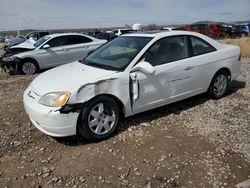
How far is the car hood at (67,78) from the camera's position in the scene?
12.0 feet

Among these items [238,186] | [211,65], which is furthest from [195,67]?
[238,186]

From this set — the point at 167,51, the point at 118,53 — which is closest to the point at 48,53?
the point at 118,53

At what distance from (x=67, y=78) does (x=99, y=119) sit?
81cm

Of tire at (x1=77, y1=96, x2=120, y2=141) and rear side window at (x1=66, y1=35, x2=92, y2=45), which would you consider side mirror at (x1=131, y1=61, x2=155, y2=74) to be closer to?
tire at (x1=77, y1=96, x2=120, y2=141)

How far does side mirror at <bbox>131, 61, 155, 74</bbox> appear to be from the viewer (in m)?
3.94

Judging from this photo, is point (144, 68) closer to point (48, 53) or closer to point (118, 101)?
point (118, 101)

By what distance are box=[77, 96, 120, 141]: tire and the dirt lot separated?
153 mm

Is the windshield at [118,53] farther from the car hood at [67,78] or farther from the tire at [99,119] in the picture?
the tire at [99,119]

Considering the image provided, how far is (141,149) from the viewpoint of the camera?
12.0 ft

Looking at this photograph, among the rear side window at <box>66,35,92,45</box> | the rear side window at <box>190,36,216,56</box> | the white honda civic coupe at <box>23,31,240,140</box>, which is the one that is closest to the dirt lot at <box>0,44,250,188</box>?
the white honda civic coupe at <box>23,31,240,140</box>

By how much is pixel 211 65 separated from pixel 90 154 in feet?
10.2

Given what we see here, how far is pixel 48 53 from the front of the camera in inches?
387

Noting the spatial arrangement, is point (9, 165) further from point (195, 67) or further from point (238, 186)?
point (195, 67)

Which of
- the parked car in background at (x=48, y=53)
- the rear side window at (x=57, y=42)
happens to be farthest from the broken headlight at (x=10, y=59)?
the rear side window at (x=57, y=42)
